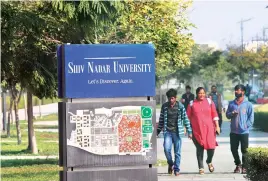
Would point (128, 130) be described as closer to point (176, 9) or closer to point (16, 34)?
point (16, 34)

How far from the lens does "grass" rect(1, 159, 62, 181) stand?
1425 cm

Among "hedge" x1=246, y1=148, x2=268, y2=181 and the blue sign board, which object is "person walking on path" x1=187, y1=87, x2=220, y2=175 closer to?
"hedge" x1=246, y1=148, x2=268, y2=181

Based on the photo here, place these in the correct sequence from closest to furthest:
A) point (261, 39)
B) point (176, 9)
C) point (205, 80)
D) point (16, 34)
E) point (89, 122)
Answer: point (89, 122)
point (16, 34)
point (176, 9)
point (261, 39)
point (205, 80)

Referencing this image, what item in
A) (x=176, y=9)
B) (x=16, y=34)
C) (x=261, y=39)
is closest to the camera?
(x=16, y=34)

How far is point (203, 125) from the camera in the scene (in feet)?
47.8

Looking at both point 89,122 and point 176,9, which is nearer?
point 89,122

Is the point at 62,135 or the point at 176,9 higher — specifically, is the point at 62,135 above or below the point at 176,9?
below

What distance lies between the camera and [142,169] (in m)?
8.44

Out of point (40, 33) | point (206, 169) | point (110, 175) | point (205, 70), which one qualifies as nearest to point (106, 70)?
point (110, 175)

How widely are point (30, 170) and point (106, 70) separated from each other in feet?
25.8

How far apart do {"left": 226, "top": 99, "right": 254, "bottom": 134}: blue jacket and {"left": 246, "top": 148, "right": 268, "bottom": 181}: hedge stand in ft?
13.8

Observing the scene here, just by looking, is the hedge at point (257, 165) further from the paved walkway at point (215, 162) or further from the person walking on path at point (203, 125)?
the person walking on path at point (203, 125)

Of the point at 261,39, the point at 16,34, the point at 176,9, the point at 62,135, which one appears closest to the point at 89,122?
the point at 62,135

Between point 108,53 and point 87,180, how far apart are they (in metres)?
1.41
